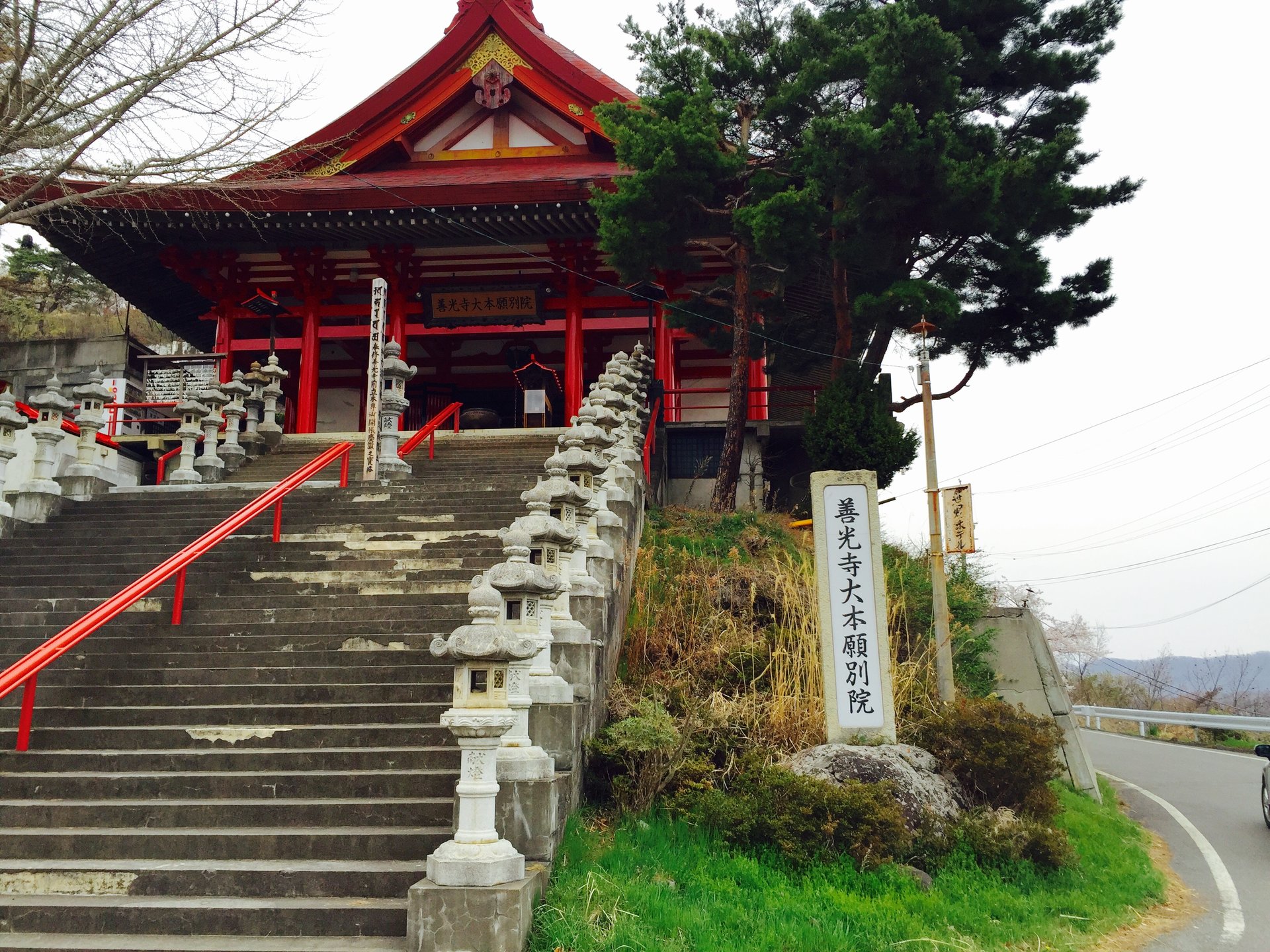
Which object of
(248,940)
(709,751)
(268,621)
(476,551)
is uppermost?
(476,551)

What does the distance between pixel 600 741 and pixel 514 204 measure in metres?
10.1

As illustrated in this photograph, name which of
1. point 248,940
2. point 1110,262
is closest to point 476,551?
point 248,940

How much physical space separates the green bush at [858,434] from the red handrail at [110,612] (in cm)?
625

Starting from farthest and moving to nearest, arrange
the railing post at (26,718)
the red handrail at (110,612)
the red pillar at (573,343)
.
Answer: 1. the red pillar at (573,343)
2. the railing post at (26,718)
3. the red handrail at (110,612)

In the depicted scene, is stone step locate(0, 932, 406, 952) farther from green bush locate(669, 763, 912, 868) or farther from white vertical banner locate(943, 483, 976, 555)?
white vertical banner locate(943, 483, 976, 555)

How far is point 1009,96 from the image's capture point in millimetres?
12188

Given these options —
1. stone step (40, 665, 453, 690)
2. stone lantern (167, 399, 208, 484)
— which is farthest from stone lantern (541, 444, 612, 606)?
stone lantern (167, 399, 208, 484)

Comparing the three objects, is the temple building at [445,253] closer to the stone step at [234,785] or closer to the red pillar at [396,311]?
the red pillar at [396,311]

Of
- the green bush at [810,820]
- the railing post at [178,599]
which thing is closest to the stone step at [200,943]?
the green bush at [810,820]

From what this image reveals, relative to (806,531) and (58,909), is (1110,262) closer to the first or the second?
(806,531)

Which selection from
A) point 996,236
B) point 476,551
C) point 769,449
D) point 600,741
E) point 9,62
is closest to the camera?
point 600,741

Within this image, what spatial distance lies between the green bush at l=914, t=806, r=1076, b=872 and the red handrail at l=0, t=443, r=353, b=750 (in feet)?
19.0

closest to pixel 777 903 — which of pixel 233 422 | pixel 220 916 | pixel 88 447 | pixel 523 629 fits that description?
pixel 523 629

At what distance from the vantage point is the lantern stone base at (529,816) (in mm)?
5355
